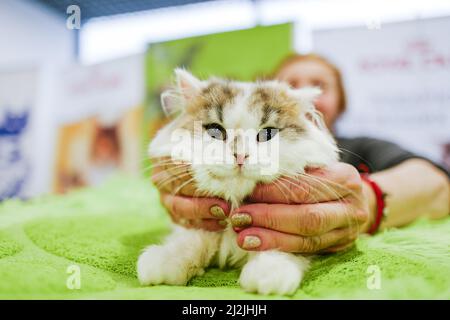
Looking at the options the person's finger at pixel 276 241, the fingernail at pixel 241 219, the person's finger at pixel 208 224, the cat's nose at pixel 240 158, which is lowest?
A: the person's finger at pixel 276 241

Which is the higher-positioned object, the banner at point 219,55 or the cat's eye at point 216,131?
the banner at point 219,55

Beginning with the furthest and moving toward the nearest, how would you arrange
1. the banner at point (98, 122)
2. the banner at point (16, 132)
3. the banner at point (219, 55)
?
the banner at point (98, 122), the banner at point (219, 55), the banner at point (16, 132)

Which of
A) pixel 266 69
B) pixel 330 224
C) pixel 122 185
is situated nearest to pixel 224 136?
pixel 330 224

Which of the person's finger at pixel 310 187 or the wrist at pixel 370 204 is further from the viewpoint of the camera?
the wrist at pixel 370 204

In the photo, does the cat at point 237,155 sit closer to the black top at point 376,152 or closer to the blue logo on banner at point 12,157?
the black top at point 376,152

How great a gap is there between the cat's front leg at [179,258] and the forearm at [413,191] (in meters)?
0.50

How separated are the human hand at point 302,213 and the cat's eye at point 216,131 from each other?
0.41 ft

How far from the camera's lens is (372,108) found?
2.06 metres

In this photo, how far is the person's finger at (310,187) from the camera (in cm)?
73

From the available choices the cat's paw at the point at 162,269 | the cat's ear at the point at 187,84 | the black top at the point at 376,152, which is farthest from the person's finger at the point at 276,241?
the black top at the point at 376,152

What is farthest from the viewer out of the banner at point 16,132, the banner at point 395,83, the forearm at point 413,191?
the banner at point 16,132

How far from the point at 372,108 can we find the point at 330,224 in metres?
1.51

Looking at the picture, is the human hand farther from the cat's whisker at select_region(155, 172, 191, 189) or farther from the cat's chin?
the cat's whisker at select_region(155, 172, 191, 189)

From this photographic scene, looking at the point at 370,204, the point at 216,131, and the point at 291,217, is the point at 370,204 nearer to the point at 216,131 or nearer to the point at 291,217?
the point at 291,217
